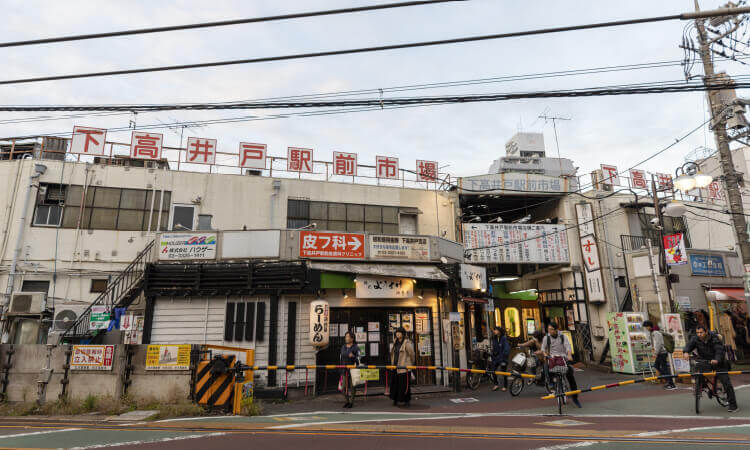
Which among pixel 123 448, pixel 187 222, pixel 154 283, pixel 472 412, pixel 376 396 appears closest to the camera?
pixel 123 448

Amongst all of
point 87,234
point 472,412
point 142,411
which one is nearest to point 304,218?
point 87,234

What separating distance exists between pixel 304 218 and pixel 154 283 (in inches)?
322

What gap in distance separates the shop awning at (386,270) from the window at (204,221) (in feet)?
26.2

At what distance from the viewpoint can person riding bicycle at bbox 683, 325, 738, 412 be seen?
937 centimetres

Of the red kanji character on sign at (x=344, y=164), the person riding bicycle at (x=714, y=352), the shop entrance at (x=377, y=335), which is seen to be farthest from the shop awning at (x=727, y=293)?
the red kanji character on sign at (x=344, y=164)

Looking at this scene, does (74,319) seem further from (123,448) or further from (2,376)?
(123,448)

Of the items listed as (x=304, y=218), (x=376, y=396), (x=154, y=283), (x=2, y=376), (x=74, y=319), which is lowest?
(x=376, y=396)

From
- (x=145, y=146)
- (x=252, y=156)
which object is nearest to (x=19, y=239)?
(x=145, y=146)

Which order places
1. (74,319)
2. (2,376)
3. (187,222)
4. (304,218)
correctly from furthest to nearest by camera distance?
(304,218) → (187,222) → (74,319) → (2,376)

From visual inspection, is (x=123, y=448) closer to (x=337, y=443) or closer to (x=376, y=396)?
(x=337, y=443)

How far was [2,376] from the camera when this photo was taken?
467 inches

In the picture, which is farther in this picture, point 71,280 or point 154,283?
point 71,280

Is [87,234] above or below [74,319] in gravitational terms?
above

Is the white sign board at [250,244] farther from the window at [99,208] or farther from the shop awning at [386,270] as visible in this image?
the window at [99,208]
